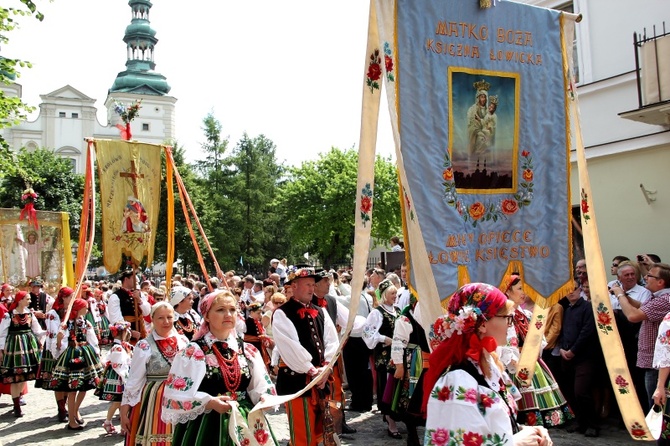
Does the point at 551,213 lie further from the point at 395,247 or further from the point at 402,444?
the point at 395,247

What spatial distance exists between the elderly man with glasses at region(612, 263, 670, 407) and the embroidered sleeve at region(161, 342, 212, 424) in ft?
13.6

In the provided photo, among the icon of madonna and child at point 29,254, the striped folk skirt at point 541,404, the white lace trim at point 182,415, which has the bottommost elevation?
the striped folk skirt at point 541,404

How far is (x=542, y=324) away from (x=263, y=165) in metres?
44.0

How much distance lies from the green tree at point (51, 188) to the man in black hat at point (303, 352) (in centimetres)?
3430

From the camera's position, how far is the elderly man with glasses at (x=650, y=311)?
245 inches

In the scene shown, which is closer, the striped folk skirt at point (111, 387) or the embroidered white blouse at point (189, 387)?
the embroidered white blouse at point (189, 387)

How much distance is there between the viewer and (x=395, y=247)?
46.0 ft

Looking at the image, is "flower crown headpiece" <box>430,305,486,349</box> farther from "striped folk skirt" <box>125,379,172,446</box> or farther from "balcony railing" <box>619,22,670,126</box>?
"balcony railing" <box>619,22,670,126</box>

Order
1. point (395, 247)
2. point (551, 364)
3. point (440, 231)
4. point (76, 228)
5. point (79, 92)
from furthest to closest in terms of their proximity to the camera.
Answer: point (79, 92)
point (76, 228)
point (395, 247)
point (551, 364)
point (440, 231)

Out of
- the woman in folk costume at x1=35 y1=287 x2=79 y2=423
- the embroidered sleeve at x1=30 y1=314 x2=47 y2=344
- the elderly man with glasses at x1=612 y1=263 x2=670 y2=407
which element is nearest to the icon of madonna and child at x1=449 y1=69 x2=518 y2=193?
the elderly man with glasses at x1=612 y1=263 x2=670 y2=407

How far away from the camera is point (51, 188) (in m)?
38.7

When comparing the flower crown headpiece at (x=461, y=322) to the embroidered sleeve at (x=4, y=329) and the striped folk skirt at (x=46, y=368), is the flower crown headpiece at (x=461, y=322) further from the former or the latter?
the embroidered sleeve at (x=4, y=329)

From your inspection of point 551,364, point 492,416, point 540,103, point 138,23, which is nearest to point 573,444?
point 551,364

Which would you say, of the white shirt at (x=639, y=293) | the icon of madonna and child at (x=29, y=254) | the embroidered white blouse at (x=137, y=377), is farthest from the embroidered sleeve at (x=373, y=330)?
the icon of madonna and child at (x=29, y=254)
